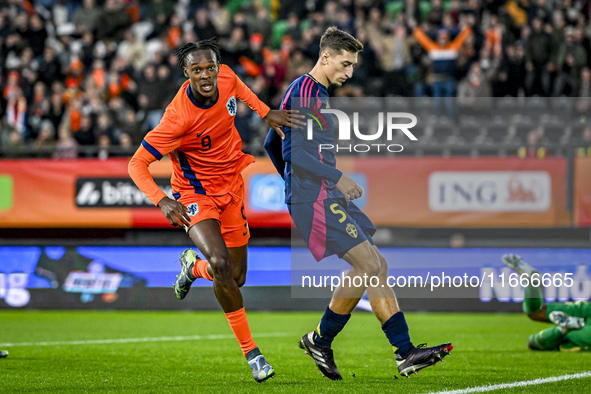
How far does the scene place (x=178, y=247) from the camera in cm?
1290

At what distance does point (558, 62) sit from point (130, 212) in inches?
327

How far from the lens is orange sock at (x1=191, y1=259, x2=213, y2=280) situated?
6.86 metres

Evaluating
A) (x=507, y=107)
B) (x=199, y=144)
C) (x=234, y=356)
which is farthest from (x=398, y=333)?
(x=507, y=107)

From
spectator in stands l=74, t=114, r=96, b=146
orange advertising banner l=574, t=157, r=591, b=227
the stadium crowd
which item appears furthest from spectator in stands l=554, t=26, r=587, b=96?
spectator in stands l=74, t=114, r=96, b=146

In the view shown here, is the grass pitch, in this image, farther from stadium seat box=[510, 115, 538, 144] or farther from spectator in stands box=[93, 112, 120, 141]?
spectator in stands box=[93, 112, 120, 141]

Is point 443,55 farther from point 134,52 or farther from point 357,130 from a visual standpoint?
point 357,130

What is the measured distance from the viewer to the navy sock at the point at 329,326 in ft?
20.4

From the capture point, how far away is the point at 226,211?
6719 mm

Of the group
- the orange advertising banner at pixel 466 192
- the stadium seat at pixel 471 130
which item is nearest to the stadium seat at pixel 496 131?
the stadium seat at pixel 471 130

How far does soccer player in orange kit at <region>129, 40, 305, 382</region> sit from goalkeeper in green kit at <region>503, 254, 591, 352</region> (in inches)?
118

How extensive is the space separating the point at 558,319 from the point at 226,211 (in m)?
3.48

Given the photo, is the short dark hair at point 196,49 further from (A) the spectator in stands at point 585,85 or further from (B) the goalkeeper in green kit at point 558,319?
(A) the spectator in stands at point 585,85

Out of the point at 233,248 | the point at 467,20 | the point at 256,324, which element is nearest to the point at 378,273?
the point at 233,248

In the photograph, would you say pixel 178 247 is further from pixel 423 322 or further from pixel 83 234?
pixel 423 322
